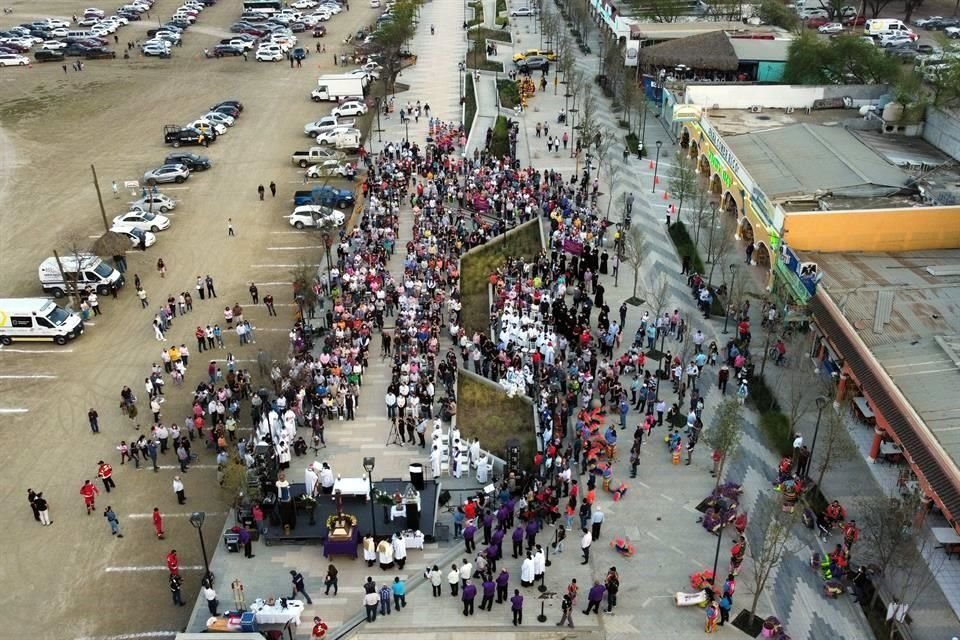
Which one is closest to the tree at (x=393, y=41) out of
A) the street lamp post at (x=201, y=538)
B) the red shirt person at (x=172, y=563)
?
the street lamp post at (x=201, y=538)

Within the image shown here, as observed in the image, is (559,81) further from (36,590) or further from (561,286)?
(36,590)

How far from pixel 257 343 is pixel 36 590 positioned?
1223cm

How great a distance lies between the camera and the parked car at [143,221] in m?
40.1

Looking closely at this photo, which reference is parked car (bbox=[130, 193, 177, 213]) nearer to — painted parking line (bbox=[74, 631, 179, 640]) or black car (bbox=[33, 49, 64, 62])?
painted parking line (bbox=[74, 631, 179, 640])

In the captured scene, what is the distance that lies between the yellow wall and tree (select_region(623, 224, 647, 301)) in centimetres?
557

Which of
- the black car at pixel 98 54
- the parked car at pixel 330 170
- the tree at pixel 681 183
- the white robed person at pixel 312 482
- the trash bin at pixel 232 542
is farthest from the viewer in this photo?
the black car at pixel 98 54

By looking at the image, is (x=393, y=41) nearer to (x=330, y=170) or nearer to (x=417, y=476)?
(x=330, y=170)

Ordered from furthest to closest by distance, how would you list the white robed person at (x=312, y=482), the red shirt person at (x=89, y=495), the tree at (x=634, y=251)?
the tree at (x=634, y=251) < the red shirt person at (x=89, y=495) < the white robed person at (x=312, y=482)

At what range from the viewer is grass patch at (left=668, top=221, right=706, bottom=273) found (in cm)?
3612

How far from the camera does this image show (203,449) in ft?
84.9

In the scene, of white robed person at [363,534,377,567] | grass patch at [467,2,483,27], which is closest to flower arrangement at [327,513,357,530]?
white robed person at [363,534,377,567]

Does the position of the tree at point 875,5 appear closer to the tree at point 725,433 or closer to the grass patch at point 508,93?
the grass patch at point 508,93

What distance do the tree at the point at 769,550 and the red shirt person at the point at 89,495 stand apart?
55.7 ft

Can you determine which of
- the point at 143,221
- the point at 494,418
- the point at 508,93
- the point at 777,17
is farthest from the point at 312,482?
the point at 777,17
